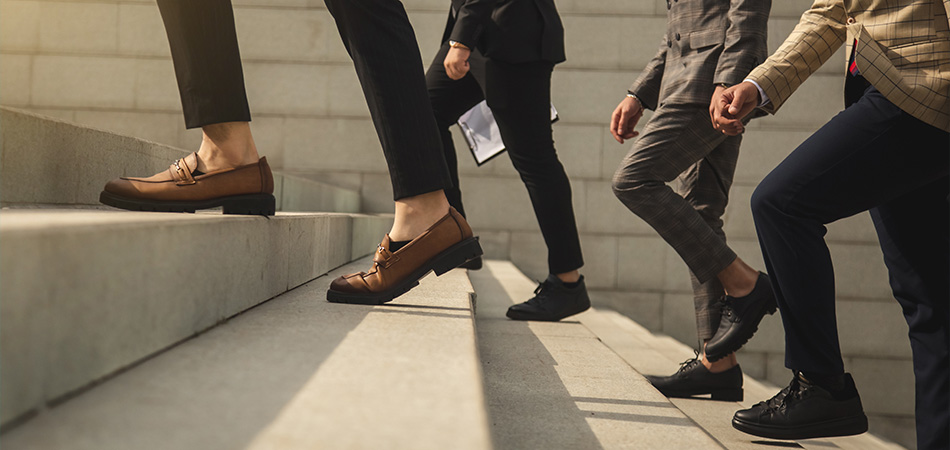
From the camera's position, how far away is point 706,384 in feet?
5.79

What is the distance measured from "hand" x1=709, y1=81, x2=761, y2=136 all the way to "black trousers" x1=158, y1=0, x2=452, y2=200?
647 millimetres

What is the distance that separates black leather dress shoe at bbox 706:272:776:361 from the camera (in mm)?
1647

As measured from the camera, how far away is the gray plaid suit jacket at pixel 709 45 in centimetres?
164

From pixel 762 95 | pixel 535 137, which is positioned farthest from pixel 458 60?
pixel 762 95

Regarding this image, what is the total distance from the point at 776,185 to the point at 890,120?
21 cm

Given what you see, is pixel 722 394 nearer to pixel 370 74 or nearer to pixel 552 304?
pixel 552 304

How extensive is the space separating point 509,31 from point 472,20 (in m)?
0.13

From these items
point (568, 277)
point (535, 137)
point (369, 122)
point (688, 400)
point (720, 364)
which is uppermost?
point (369, 122)

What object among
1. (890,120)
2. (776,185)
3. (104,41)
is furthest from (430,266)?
(104,41)

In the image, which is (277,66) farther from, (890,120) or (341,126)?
(890,120)

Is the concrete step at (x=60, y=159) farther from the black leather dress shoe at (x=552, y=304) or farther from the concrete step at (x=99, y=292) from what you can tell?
the black leather dress shoe at (x=552, y=304)

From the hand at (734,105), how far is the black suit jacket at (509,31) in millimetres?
759

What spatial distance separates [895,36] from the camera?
3.65 ft

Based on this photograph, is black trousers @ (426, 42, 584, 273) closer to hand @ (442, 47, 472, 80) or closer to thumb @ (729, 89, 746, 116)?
hand @ (442, 47, 472, 80)
